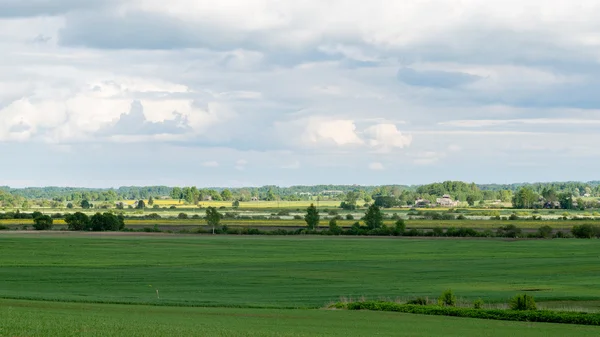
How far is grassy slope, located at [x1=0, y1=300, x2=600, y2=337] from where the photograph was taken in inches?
1326

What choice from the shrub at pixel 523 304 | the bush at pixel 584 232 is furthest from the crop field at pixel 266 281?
the bush at pixel 584 232

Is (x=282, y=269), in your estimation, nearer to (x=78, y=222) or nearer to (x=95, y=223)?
(x=95, y=223)

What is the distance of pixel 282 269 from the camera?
79.2 m

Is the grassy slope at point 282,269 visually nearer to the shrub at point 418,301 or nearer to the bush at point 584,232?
the shrub at point 418,301

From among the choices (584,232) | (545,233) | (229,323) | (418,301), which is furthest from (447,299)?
(584,232)

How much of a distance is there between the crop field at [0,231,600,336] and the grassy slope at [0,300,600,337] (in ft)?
0.24

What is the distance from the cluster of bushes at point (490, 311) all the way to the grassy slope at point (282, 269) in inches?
183

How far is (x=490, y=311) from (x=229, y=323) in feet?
48.9

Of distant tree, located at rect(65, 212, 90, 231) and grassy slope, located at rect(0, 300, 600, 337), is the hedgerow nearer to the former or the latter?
grassy slope, located at rect(0, 300, 600, 337)

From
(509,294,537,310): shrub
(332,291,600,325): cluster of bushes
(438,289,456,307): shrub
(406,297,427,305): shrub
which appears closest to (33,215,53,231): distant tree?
(406,297,427,305): shrub

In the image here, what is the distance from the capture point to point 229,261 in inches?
3533

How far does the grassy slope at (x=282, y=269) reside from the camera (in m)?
58.4

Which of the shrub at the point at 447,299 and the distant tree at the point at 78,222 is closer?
the shrub at the point at 447,299

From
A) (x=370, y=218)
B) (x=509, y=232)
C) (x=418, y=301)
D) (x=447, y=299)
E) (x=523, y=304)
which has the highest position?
(x=370, y=218)
